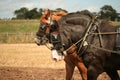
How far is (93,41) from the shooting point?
5.80 m

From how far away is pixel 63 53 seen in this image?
6008 mm

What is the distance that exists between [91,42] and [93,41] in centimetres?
4

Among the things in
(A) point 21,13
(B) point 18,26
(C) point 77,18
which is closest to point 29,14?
(A) point 21,13

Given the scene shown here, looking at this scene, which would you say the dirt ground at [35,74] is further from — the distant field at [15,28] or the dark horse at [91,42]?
the distant field at [15,28]

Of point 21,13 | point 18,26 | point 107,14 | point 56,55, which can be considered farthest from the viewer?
point 21,13

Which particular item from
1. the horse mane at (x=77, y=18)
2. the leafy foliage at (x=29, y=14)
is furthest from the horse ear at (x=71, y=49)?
the leafy foliage at (x=29, y=14)

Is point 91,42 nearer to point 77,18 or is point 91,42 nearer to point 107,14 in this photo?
point 77,18

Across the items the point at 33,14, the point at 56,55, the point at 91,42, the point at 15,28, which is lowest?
the point at 33,14

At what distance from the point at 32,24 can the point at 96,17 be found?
36.3m

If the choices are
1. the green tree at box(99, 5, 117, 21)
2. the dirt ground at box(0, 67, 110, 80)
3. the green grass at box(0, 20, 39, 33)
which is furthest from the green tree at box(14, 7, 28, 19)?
the dirt ground at box(0, 67, 110, 80)

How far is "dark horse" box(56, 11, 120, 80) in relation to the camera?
5.64 meters

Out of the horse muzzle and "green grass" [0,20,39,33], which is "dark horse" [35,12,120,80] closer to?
the horse muzzle

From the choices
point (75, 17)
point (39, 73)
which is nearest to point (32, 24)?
point (39, 73)

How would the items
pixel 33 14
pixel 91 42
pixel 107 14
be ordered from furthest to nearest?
pixel 33 14 → pixel 107 14 → pixel 91 42
